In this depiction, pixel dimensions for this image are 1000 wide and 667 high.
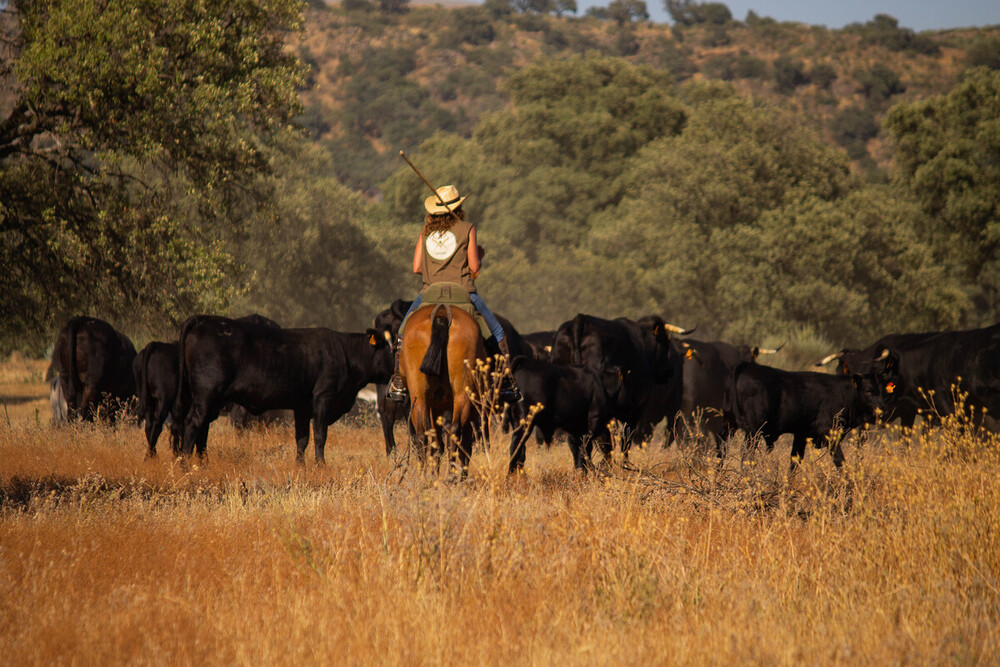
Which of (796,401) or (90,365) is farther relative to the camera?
(90,365)

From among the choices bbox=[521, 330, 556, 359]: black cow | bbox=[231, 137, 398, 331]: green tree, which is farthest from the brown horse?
bbox=[231, 137, 398, 331]: green tree

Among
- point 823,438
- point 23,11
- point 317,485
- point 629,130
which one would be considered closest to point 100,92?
point 23,11

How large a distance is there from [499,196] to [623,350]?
3622cm

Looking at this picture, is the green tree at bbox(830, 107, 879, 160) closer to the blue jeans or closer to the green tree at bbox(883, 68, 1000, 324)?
the green tree at bbox(883, 68, 1000, 324)

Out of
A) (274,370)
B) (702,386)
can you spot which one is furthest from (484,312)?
(702,386)

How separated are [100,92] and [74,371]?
4217mm

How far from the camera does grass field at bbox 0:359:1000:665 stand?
4.28m

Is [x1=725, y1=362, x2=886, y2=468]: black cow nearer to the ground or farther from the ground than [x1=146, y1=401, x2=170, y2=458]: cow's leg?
farther from the ground

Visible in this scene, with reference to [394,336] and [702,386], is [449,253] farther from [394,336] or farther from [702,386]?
[702,386]

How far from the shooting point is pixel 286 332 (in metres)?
12.2

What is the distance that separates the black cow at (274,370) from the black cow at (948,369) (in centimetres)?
655

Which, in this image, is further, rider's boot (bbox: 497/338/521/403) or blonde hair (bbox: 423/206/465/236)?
blonde hair (bbox: 423/206/465/236)

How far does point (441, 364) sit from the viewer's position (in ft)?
28.1

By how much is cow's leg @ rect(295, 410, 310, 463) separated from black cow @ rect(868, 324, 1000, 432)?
7035 mm
